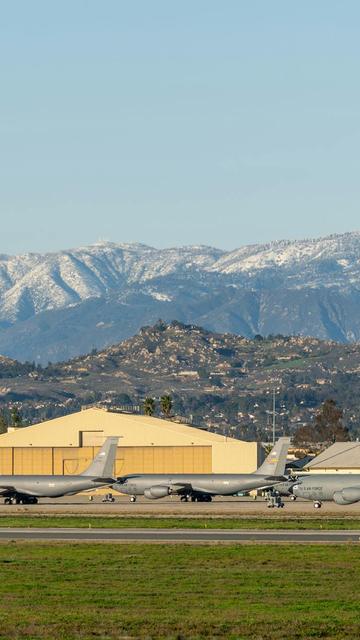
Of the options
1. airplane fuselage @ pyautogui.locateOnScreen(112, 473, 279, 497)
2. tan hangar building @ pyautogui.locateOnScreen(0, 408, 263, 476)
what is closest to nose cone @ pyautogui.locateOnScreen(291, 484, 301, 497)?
airplane fuselage @ pyautogui.locateOnScreen(112, 473, 279, 497)

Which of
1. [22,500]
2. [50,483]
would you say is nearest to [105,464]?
[50,483]

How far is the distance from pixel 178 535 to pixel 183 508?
150 ft

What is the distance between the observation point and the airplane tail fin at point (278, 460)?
491 feet

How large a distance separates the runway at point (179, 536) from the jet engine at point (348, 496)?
3463cm

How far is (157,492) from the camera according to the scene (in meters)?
150

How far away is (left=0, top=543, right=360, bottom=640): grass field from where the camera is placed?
45.8 meters

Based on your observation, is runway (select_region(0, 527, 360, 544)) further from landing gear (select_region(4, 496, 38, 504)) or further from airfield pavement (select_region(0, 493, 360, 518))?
landing gear (select_region(4, 496, 38, 504))

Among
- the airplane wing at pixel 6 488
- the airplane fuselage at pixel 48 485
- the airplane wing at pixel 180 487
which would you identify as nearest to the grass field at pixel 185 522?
the airplane fuselage at pixel 48 485

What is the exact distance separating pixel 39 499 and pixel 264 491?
27.7 metres

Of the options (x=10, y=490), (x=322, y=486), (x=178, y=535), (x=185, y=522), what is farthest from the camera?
(x=10, y=490)

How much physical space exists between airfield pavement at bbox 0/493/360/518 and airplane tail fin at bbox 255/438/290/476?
3386mm

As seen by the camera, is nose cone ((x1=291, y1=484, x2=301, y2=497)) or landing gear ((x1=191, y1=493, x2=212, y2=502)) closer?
nose cone ((x1=291, y1=484, x2=301, y2=497))

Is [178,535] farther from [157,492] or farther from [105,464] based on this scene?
[157,492]

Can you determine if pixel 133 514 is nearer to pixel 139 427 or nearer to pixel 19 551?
pixel 19 551
